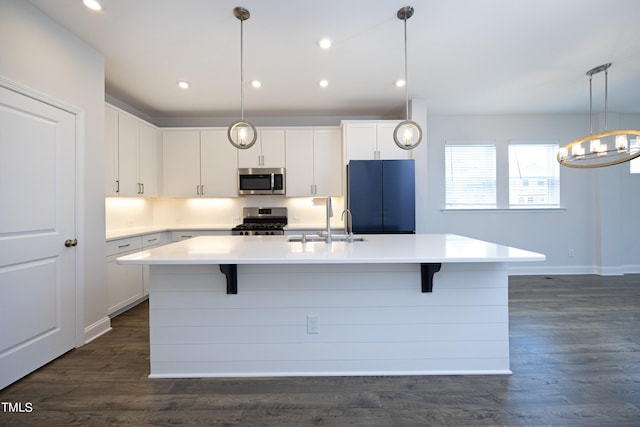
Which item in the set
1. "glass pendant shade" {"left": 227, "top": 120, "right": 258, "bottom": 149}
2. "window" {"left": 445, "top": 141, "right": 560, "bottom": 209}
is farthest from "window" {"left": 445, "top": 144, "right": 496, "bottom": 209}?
"glass pendant shade" {"left": 227, "top": 120, "right": 258, "bottom": 149}

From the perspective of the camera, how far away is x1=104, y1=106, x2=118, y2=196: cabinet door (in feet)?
10.8

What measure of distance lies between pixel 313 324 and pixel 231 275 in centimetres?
65

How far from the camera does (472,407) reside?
1.72 m

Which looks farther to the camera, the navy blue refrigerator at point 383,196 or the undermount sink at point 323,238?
the navy blue refrigerator at point 383,196

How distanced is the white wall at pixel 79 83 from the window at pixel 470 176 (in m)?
4.69

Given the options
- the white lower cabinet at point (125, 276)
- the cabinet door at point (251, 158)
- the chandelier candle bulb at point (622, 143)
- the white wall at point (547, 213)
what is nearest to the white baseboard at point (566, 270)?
the white wall at point (547, 213)

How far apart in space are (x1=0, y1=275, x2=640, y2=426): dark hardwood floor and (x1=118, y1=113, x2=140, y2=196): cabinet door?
6.29ft

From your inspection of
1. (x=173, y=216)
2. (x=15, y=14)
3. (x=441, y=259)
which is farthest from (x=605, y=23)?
(x=173, y=216)

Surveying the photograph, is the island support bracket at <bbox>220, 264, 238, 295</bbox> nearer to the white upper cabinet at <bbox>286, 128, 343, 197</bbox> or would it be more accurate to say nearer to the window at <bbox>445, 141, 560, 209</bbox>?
the white upper cabinet at <bbox>286, 128, 343, 197</bbox>

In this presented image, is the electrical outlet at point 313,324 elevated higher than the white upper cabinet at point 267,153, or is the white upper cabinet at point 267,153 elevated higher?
the white upper cabinet at point 267,153

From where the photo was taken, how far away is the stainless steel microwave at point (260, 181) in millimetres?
4391

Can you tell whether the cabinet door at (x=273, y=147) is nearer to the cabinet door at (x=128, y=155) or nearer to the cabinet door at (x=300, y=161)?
the cabinet door at (x=300, y=161)

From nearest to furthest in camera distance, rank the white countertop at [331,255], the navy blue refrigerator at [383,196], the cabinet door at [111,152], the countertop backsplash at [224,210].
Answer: the white countertop at [331,255]
the cabinet door at [111,152]
the navy blue refrigerator at [383,196]
the countertop backsplash at [224,210]

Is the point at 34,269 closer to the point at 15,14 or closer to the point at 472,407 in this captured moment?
the point at 15,14
